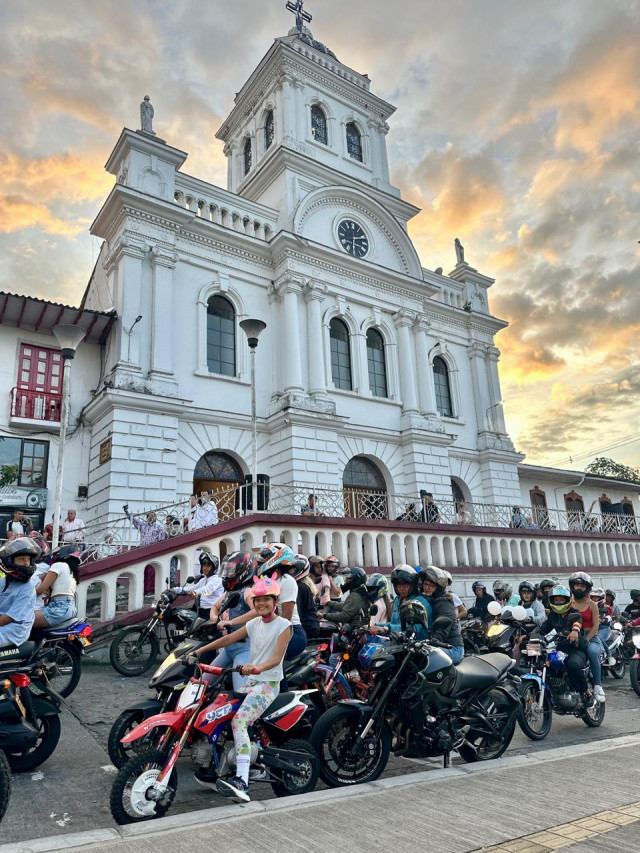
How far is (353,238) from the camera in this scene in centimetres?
2225

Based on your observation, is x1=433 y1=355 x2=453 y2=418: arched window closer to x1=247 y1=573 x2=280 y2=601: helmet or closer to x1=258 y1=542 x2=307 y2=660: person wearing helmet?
x1=258 y1=542 x2=307 y2=660: person wearing helmet

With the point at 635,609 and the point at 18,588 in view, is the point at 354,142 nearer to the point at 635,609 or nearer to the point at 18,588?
the point at 635,609

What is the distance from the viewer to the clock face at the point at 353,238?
21.9m

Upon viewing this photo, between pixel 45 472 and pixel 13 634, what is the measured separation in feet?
38.9

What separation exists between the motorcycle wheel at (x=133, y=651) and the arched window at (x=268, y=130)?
2067 cm

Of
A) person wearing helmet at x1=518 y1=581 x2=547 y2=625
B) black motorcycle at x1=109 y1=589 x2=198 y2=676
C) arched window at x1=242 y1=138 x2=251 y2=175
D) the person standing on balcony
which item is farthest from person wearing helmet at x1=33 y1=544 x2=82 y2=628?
arched window at x1=242 y1=138 x2=251 y2=175

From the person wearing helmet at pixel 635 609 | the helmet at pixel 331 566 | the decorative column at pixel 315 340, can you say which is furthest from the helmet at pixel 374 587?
the decorative column at pixel 315 340

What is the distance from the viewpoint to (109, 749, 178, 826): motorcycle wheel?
3.48 meters

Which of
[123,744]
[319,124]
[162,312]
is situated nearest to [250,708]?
[123,744]

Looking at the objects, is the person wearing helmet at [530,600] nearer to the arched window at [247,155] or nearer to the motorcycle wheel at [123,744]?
the motorcycle wheel at [123,744]

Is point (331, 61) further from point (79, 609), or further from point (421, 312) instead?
point (79, 609)

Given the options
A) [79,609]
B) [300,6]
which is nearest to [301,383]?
[79,609]

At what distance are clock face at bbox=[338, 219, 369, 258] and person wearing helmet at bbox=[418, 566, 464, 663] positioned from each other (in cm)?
1783

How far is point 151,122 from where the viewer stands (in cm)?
1853
